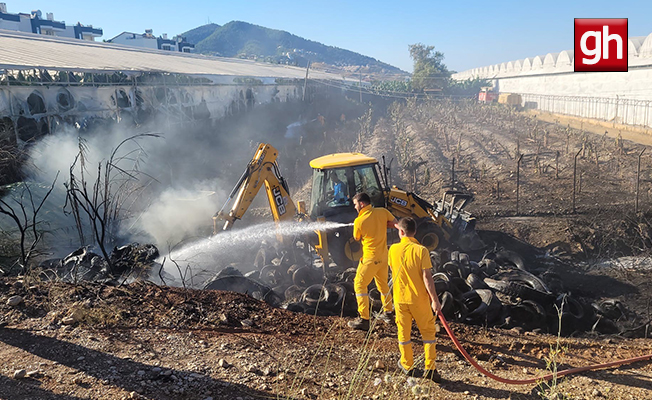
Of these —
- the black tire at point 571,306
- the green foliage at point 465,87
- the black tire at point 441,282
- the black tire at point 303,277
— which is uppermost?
the green foliage at point 465,87

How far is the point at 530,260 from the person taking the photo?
10289 millimetres

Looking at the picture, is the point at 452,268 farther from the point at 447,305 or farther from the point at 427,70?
the point at 427,70

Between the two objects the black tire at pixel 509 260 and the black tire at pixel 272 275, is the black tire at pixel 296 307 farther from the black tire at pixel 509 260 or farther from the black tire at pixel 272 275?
the black tire at pixel 509 260

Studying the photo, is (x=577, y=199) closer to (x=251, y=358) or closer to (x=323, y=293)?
(x=323, y=293)

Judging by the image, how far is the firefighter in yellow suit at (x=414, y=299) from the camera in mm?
4777

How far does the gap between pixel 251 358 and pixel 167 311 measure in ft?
5.00

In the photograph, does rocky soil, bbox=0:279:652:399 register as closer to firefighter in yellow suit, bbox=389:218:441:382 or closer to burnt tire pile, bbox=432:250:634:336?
firefighter in yellow suit, bbox=389:218:441:382

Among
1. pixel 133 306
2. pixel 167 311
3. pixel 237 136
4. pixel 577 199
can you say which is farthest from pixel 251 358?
pixel 237 136

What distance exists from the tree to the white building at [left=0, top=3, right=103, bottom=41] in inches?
1655

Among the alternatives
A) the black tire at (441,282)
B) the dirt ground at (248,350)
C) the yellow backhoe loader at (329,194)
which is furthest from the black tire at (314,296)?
the black tire at (441,282)

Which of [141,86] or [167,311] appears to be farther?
[141,86]

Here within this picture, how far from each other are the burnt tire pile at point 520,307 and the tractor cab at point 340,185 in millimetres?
2009

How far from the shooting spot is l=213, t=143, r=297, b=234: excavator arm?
28.8 ft

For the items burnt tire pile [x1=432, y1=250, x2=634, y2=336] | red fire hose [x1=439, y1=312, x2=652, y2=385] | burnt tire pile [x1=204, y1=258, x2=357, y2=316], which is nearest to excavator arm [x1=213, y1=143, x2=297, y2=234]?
burnt tire pile [x1=204, y1=258, x2=357, y2=316]
